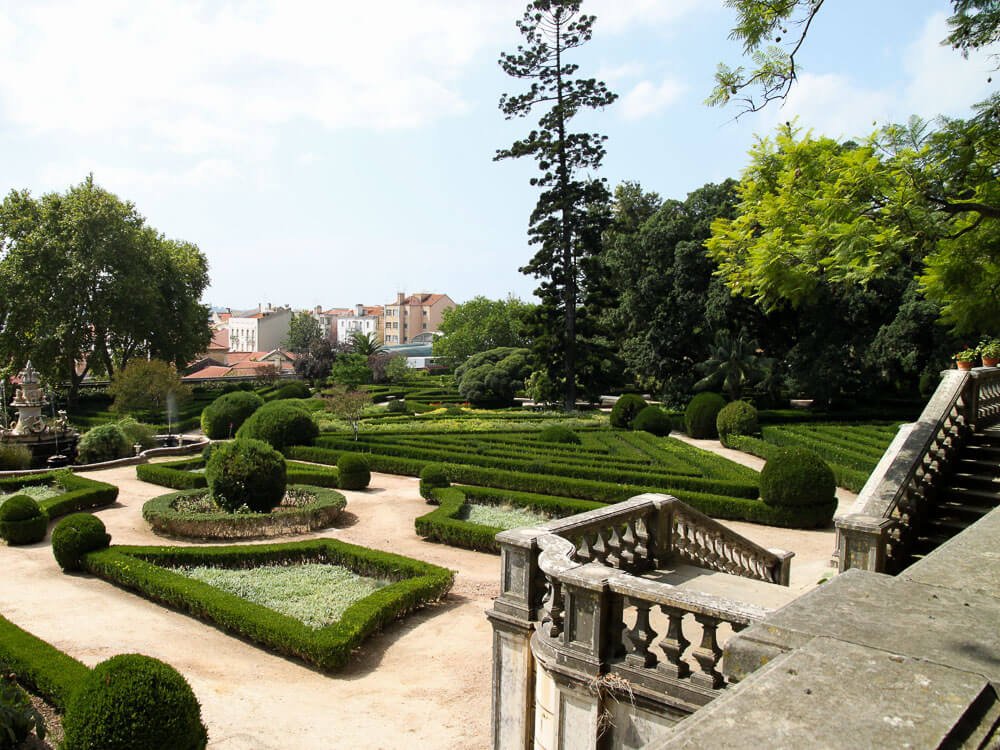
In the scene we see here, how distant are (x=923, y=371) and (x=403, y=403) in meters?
24.4

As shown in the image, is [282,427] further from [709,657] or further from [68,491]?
[709,657]

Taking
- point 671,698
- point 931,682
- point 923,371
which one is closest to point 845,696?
point 931,682

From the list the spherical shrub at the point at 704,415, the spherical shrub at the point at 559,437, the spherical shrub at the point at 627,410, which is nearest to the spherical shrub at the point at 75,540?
the spherical shrub at the point at 559,437

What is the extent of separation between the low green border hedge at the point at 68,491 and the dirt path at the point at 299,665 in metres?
3.20

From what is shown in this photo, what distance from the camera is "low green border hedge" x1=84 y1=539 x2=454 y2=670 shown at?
8.73m

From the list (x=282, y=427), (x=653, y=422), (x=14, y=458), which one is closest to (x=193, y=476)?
(x=282, y=427)

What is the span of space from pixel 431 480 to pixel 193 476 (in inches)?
257

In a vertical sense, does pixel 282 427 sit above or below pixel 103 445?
above

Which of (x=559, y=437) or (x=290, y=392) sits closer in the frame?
(x=559, y=437)

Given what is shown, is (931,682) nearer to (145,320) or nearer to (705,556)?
(705,556)

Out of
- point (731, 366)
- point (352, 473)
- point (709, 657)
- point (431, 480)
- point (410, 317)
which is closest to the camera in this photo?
point (709, 657)

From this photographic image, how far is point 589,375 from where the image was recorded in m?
35.8

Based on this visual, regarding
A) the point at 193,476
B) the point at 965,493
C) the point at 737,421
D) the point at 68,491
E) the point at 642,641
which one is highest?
the point at 965,493

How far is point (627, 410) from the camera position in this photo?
28.8m
